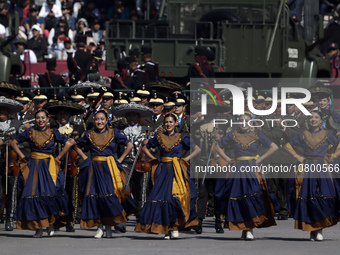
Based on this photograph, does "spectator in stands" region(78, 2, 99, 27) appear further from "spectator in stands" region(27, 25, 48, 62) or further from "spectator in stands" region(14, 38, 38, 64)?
"spectator in stands" region(14, 38, 38, 64)

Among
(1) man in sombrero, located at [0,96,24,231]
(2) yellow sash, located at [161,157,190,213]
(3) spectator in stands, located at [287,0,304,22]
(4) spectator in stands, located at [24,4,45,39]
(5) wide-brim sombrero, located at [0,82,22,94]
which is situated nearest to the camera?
(2) yellow sash, located at [161,157,190,213]

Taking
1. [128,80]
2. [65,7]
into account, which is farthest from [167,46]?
[65,7]

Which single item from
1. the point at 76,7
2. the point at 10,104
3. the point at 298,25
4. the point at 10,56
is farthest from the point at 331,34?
the point at 10,104

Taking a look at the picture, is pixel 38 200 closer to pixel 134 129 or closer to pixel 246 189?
pixel 134 129

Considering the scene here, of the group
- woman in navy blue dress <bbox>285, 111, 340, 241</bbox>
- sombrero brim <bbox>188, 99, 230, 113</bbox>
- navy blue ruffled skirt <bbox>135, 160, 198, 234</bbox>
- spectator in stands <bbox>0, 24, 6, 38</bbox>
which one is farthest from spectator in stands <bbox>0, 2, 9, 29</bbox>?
woman in navy blue dress <bbox>285, 111, 340, 241</bbox>

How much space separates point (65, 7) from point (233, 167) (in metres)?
16.6

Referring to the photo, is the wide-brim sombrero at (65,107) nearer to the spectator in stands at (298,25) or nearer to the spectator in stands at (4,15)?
the spectator in stands at (4,15)

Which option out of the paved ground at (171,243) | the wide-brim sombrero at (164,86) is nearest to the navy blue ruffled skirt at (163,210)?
the paved ground at (171,243)

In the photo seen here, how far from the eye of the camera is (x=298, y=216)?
1483 centimetres

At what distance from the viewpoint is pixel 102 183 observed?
591 inches

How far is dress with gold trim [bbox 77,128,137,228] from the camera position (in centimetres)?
1498

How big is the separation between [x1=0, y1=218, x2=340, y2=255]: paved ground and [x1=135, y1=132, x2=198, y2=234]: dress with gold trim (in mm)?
231

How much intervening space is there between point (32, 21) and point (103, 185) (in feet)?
46.5

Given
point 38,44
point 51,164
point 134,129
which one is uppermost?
point 38,44
